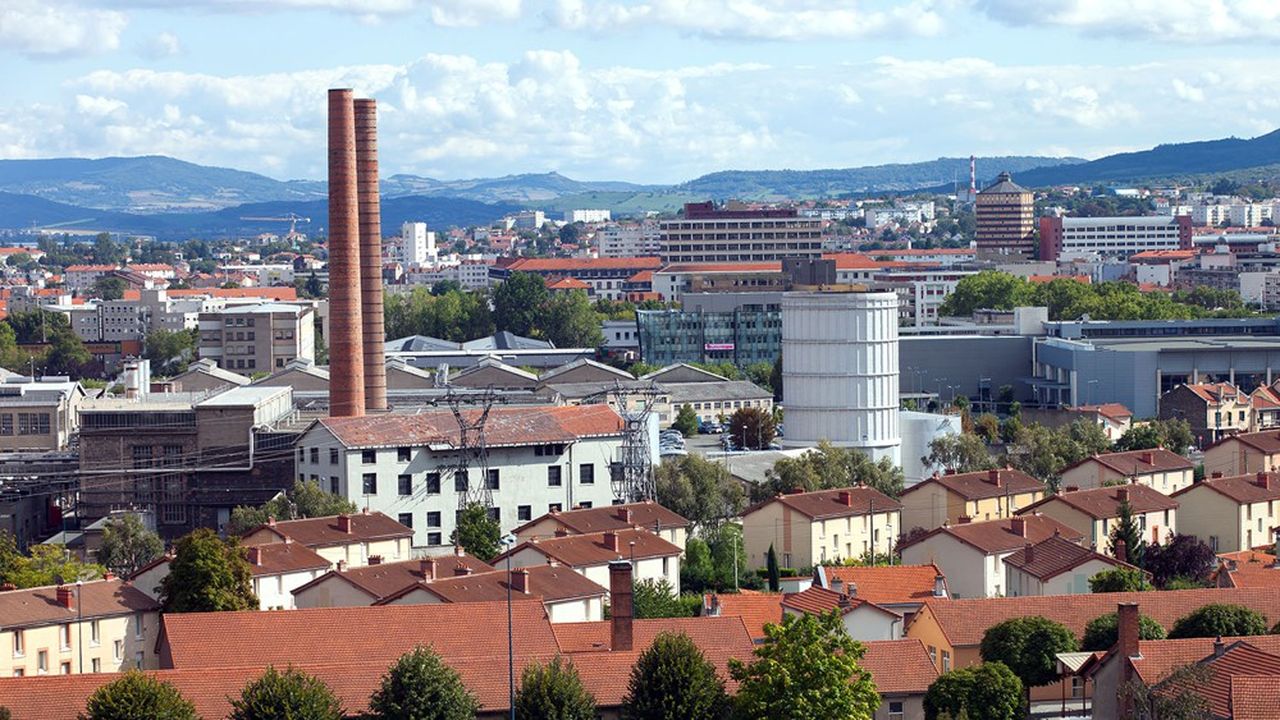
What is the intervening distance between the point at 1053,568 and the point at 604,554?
8496 mm

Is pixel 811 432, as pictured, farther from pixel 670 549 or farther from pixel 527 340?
pixel 527 340

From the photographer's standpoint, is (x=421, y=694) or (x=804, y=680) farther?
(x=421, y=694)

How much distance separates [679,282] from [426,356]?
1932 inches

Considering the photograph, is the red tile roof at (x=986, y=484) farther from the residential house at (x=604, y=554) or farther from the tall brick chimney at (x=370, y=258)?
the tall brick chimney at (x=370, y=258)

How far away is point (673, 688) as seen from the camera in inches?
1277

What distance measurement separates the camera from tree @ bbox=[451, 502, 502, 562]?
51656mm

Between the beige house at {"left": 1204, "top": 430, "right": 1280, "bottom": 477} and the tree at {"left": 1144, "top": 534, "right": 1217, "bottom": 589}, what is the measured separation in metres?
16.1

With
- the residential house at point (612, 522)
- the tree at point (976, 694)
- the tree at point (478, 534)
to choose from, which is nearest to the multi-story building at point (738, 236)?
the tree at point (478, 534)

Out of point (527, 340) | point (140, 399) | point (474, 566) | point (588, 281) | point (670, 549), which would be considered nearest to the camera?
point (474, 566)

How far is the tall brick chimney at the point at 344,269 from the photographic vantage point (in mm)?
64312

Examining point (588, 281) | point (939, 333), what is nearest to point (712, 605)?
point (939, 333)

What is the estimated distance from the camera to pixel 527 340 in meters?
126

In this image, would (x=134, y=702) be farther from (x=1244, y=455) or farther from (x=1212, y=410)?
(x=1212, y=410)

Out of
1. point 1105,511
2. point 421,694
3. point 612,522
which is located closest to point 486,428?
point 612,522
